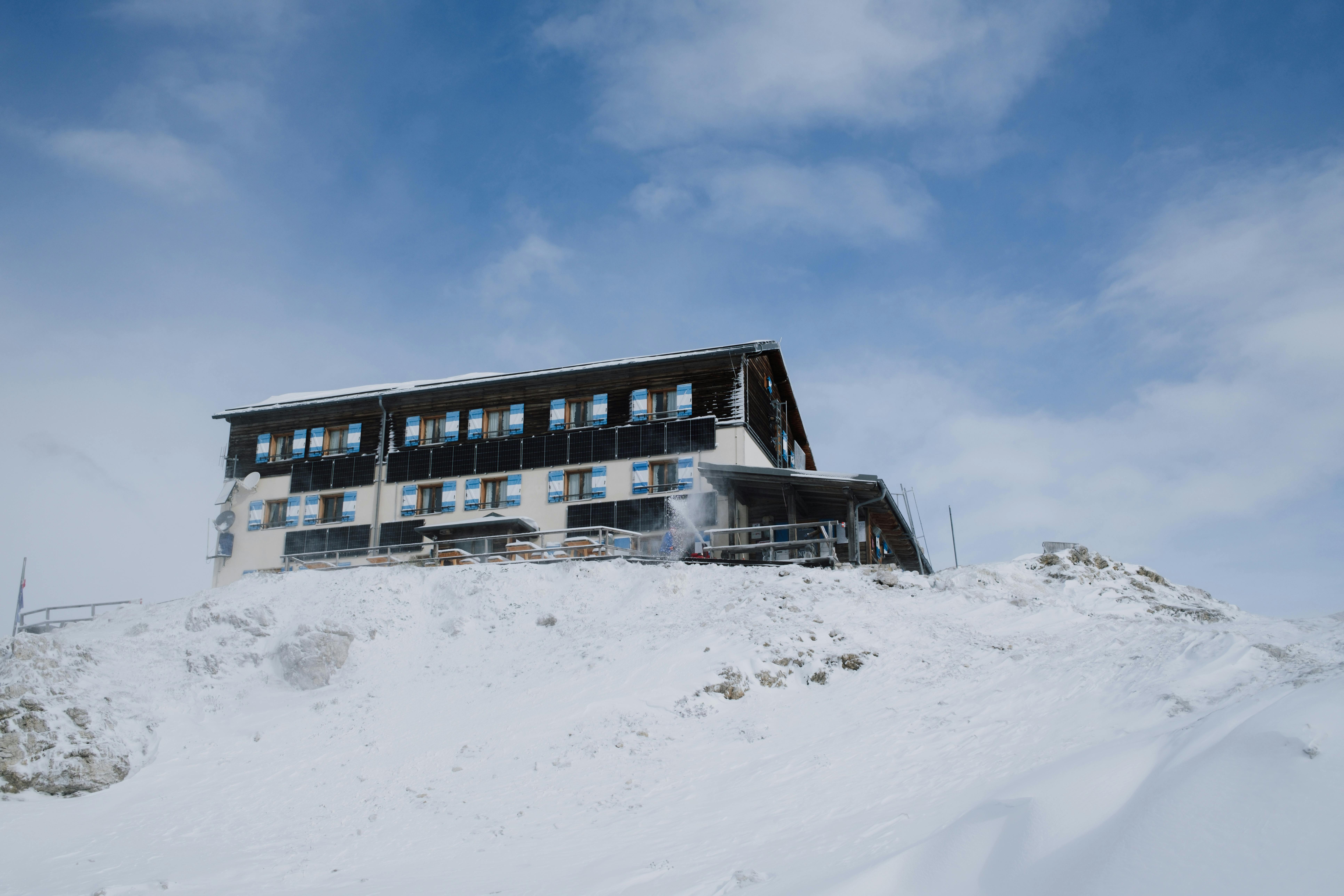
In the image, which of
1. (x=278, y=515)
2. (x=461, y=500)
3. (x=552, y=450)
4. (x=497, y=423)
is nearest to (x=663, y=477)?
(x=552, y=450)

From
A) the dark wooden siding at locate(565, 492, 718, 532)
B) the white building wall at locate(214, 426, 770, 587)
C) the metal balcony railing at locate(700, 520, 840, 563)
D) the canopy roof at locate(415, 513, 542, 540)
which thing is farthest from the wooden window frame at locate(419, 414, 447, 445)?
the metal balcony railing at locate(700, 520, 840, 563)

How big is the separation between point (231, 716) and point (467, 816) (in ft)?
26.8

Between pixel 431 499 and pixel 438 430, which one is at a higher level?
pixel 438 430

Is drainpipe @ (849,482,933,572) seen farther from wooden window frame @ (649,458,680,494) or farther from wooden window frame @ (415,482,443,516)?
wooden window frame @ (415,482,443,516)

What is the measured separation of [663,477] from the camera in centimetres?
3312

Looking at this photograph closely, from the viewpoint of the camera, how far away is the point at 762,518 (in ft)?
108

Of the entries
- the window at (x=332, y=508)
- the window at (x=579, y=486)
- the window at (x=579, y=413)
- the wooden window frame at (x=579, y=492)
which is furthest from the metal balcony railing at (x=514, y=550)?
the window at (x=579, y=413)

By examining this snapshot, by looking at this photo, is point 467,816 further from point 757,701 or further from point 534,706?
point 757,701

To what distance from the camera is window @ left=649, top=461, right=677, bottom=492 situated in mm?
32812

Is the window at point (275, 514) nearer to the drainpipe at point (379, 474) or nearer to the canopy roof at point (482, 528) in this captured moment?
the drainpipe at point (379, 474)

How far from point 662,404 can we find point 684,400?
3.09ft

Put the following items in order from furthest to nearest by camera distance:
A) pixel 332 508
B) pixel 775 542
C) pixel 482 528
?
pixel 332 508
pixel 482 528
pixel 775 542

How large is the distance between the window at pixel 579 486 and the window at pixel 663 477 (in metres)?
2.29

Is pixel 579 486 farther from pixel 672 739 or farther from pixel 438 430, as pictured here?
pixel 672 739
